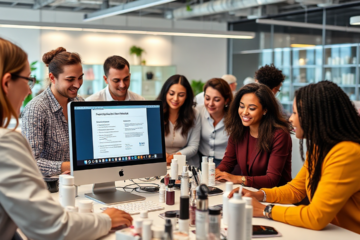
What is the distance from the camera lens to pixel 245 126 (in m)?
3.03

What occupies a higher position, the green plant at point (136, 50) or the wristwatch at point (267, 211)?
the green plant at point (136, 50)

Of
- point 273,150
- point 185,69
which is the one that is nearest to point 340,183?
point 273,150

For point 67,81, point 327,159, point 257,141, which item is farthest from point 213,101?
point 327,159

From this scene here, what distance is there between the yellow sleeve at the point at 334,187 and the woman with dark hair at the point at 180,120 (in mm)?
1783

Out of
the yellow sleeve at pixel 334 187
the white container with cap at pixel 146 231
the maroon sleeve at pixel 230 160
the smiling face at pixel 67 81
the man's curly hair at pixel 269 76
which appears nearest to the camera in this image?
the white container with cap at pixel 146 231

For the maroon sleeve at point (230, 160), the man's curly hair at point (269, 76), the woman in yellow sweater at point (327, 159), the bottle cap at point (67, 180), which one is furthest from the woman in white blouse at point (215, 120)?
the bottle cap at point (67, 180)

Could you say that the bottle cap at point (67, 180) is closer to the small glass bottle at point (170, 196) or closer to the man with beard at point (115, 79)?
the small glass bottle at point (170, 196)

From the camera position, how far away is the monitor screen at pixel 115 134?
213 centimetres

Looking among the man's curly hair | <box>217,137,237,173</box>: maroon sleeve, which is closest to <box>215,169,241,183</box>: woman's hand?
<box>217,137,237,173</box>: maroon sleeve

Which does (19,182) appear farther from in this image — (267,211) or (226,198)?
(267,211)

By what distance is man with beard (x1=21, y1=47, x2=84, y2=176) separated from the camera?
2547mm

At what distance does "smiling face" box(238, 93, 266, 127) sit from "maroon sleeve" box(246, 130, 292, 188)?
0.59 feet

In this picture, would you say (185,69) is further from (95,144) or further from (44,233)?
(44,233)

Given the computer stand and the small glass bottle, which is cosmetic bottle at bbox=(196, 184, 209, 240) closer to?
the small glass bottle
